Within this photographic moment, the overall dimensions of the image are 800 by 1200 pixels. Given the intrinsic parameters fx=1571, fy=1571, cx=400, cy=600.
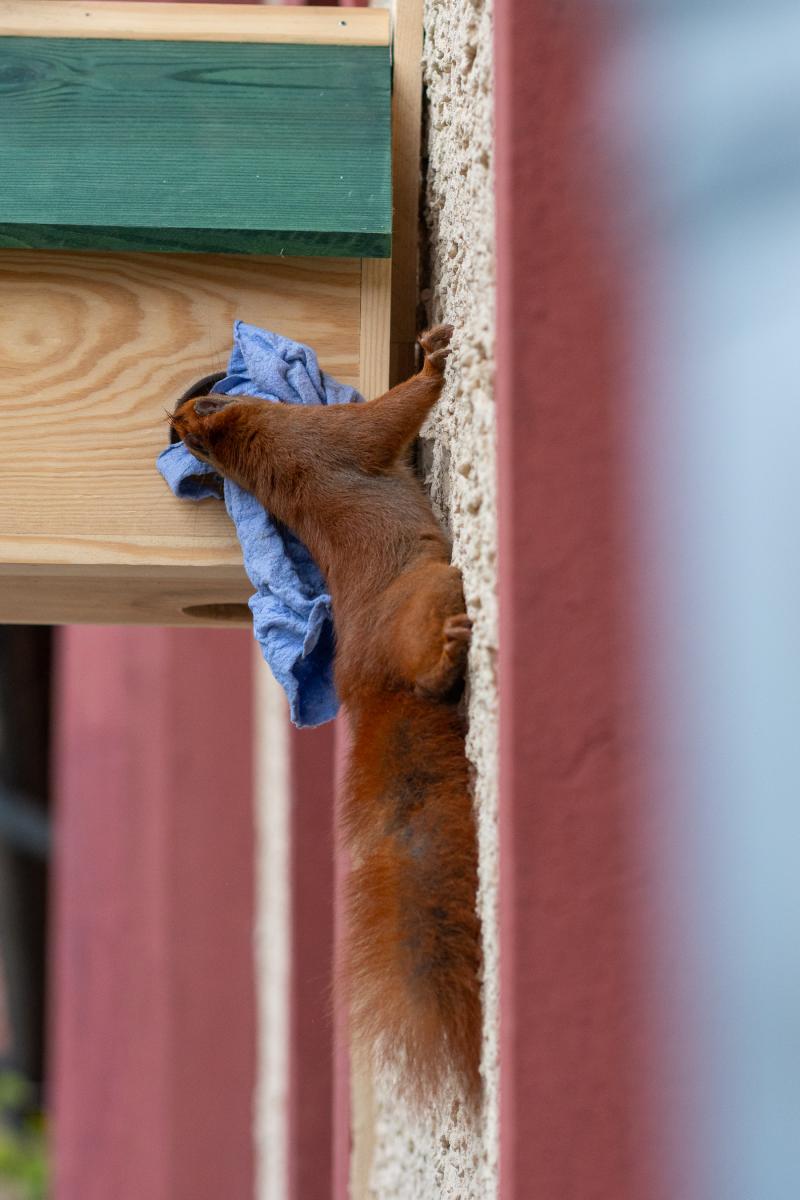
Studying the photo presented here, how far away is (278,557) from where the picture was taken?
1697mm

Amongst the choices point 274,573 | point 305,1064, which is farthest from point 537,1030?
point 305,1064

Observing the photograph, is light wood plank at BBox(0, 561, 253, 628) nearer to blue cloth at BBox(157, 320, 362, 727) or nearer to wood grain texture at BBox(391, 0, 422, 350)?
blue cloth at BBox(157, 320, 362, 727)

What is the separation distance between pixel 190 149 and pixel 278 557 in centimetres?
45

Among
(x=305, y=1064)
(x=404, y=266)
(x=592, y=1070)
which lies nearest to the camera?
(x=592, y=1070)

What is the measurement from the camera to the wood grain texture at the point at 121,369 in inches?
66.7

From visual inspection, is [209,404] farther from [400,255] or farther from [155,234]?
[400,255]

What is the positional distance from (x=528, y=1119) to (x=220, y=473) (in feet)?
2.83

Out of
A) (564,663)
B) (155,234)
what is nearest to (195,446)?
(155,234)

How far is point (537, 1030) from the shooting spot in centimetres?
108

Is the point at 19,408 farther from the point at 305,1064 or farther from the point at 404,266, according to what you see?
the point at 305,1064

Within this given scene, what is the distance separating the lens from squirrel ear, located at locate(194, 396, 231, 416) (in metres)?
1.73

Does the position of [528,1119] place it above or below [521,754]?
below

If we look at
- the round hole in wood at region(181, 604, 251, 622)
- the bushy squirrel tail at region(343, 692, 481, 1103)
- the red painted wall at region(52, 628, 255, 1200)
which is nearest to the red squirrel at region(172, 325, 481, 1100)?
the bushy squirrel tail at region(343, 692, 481, 1103)

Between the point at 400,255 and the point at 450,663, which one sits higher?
the point at 400,255
